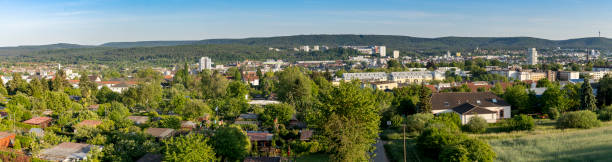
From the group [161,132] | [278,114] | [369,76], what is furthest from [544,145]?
[369,76]

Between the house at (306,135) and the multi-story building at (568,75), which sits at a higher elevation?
the multi-story building at (568,75)

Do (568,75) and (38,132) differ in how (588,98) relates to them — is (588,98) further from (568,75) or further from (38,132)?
(568,75)

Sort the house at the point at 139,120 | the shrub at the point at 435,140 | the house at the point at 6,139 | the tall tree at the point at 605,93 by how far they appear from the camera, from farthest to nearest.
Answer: the tall tree at the point at 605,93 → the house at the point at 139,120 → the house at the point at 6,139 → the shrub at the point at 435,140

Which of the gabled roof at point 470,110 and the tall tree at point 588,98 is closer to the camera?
the gabled roof at point 470,110

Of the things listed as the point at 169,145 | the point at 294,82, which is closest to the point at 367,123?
the point at 169,145

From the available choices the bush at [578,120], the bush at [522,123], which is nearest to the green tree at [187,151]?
the bush at [522,123]

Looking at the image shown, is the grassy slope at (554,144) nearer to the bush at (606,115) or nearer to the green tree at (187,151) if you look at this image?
the bush at (606,115)
